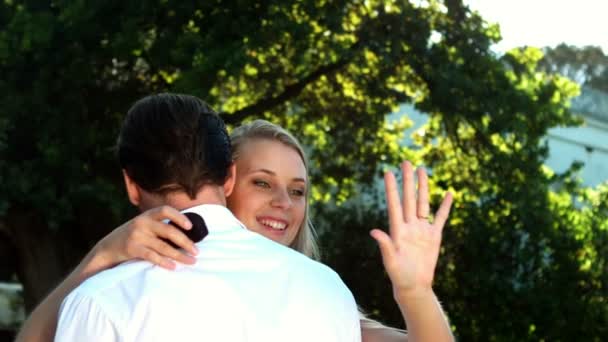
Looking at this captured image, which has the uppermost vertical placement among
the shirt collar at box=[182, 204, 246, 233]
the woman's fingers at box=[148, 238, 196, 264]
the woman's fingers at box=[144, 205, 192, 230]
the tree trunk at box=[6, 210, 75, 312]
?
the tree trunk at box=[6, 210, 75, 312]

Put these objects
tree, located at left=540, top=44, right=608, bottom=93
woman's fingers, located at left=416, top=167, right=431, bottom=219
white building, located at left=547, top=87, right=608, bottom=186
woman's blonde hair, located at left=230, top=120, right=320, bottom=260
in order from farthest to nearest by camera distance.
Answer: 1. tree, located at left=540, top=44, right=608, bottom=93
2. white building, located at left=547, top=87, right=608, bottom=186
3. woman's blonde hair, located at left=230, top=120, right=320, bottom=260
4. woman's fingers, located at left=416, top=167, right=431, bottom=219

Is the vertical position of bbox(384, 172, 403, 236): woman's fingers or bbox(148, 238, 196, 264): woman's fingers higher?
bbox(384, 172, 403, 236): woman's fingers

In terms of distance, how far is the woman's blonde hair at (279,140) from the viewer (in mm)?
3990

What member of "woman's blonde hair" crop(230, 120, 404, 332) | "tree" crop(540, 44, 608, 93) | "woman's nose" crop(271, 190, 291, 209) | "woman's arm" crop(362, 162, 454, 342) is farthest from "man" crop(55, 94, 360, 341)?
"tree" crop(540, 44, 608, 93)

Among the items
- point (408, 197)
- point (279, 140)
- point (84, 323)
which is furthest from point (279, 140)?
point (84, 323)

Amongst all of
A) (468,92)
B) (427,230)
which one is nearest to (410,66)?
(468,92)

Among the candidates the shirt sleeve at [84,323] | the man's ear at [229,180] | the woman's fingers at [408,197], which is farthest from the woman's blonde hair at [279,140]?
the shirt sleeve at [84,323]

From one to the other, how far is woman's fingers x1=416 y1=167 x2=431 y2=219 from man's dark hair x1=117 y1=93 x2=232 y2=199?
0.46 m

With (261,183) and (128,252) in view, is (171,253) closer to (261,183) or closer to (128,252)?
(128,252)

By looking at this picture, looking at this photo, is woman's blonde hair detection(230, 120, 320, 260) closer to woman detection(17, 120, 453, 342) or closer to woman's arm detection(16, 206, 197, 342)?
woman detection(17, 120, 453, 342)

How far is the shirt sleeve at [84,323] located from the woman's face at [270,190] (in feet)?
5.68

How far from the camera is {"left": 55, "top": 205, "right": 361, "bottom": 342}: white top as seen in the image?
2113 millimetres

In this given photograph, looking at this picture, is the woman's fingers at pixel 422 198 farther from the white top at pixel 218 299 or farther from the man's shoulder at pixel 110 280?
the man's shoulder at pixel 110 280

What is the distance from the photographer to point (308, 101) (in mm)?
13234
